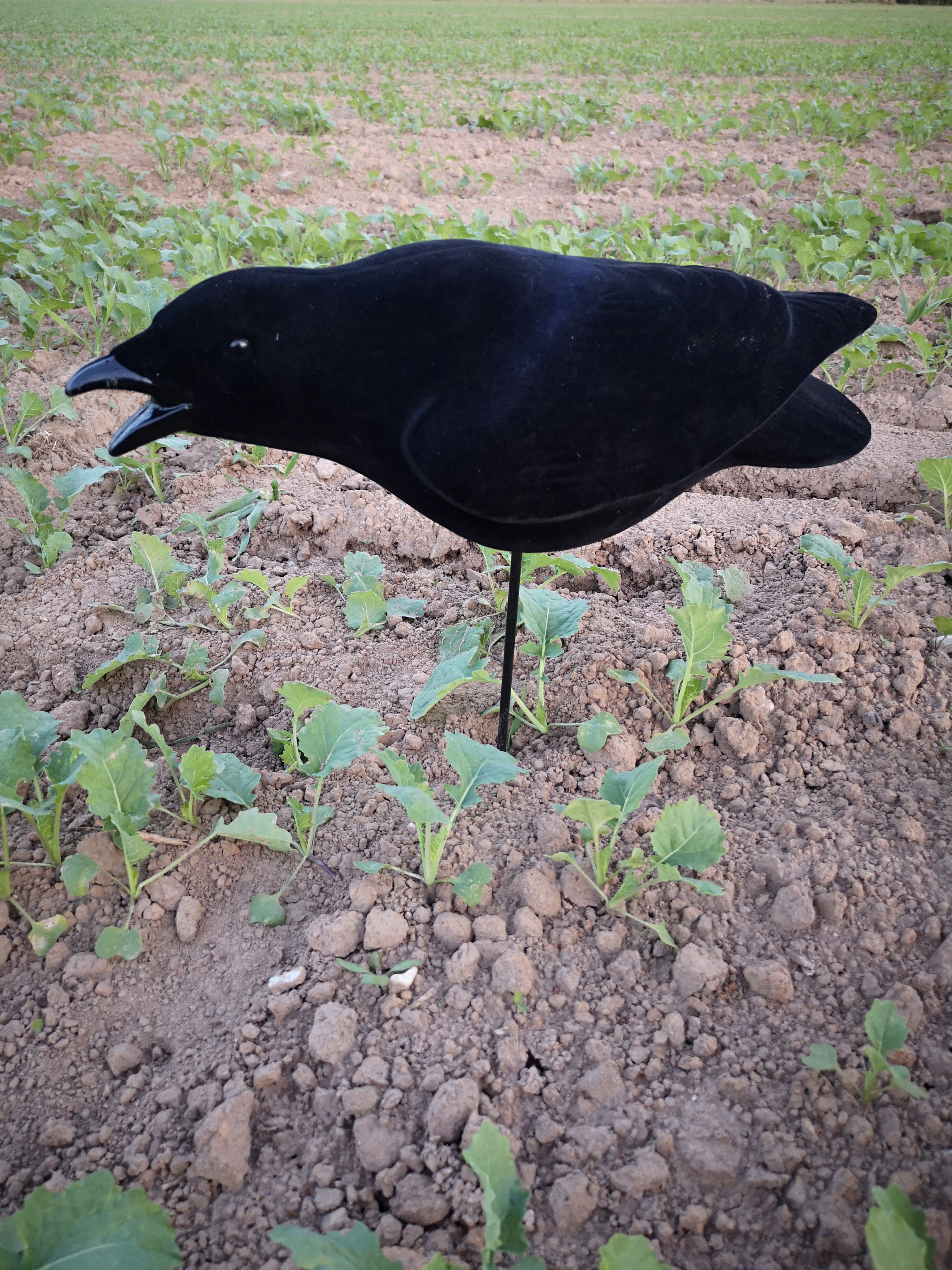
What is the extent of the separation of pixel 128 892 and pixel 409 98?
37.9 ft

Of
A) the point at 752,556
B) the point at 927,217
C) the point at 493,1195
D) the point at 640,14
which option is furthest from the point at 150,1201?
the point at 640,14

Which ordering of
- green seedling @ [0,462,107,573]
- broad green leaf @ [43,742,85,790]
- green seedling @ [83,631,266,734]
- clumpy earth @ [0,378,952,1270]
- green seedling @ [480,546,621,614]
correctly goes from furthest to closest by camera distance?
green seedling @ [0,462,107,573]
green seedling @ [480,546,621,614]
green seedling @ [83,631,266,734]
broad green leaf @ [43,742,85,790]
clumpy earth @ [0,378,952,1270]

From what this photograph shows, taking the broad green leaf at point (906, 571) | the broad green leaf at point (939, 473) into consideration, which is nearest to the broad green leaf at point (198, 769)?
the broad green leaf at point (906, 571)

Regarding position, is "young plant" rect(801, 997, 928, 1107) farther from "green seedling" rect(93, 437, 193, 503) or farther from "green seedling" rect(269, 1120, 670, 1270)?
"green seedling" rect(93, 437, 193, 503)

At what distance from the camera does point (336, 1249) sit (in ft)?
3.27

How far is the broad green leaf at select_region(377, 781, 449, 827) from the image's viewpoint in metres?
1.46

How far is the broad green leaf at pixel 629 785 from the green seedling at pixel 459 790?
0.57 feet

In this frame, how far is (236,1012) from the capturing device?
144 cm

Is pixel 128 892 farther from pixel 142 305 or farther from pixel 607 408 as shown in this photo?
pixel 142 305

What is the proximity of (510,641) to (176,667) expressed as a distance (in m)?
1.02

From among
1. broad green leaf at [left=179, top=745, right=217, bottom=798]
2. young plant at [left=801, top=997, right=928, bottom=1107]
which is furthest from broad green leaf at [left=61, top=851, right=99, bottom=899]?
young plant at [left=801, top=997, right=928, bottom=1107]

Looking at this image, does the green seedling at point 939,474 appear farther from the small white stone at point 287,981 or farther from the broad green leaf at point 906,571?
the small white stone at point 287,981

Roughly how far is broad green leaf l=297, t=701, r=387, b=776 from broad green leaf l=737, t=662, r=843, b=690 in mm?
783

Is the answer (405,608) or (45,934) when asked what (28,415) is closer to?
(405,608)
